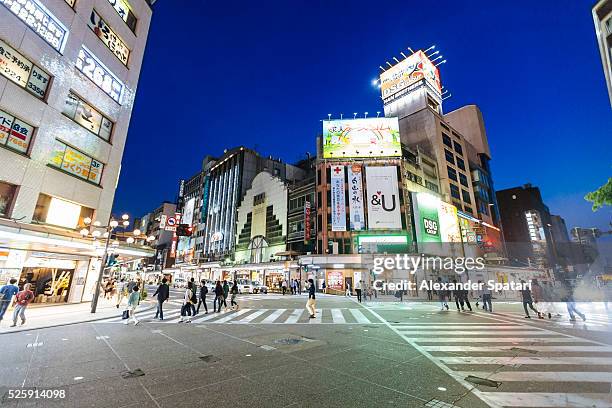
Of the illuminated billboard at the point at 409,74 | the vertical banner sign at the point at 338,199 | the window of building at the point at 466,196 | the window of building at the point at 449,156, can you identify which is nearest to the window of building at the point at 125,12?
the vertical banner sign at the point at 338,199

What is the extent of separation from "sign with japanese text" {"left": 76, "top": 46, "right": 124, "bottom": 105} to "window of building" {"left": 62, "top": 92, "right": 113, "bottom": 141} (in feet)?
6.19

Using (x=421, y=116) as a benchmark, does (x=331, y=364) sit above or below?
below

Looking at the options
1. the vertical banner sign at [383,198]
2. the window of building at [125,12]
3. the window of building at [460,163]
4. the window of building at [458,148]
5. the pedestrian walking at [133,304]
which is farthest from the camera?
the window of building at [458,148]

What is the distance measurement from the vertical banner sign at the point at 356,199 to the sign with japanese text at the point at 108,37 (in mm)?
31710

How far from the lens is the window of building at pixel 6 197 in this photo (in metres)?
13.4

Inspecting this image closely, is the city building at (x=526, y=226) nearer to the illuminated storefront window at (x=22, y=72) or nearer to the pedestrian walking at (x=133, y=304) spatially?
the pedestrian walking at (x=133, y=304)

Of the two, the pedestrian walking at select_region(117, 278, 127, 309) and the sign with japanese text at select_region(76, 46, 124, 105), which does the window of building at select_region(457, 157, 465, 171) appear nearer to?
the sign with japanese text at select_region(76, 46, 124, 105)

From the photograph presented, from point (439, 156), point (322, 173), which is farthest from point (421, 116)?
point (322, 173)

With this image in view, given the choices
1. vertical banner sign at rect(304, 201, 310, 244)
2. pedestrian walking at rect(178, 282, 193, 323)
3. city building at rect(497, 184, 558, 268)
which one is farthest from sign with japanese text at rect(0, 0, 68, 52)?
city building at rect(497, 184, 558, 268)

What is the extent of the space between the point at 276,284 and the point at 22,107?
1477 inches

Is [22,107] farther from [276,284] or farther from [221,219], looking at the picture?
[221,219]

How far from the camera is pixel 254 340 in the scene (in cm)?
866

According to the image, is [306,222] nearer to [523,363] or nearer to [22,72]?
[22,72]

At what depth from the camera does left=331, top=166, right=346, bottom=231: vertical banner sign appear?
4112cm
